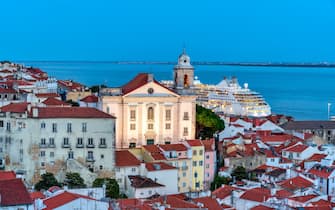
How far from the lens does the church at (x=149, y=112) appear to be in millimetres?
33969

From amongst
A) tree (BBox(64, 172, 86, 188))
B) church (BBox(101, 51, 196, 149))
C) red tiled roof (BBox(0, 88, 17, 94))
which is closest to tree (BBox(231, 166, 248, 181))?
church (BBox(101, 51, 196, 149))

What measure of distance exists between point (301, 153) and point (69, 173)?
11742 mm

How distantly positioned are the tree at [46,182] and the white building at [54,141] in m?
0.59

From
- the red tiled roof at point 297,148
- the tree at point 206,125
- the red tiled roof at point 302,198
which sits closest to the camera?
the red tiled roof at point 302,198

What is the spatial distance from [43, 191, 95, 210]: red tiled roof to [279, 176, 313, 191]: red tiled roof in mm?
9871

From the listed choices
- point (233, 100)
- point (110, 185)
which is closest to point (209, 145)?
point (110, 185)

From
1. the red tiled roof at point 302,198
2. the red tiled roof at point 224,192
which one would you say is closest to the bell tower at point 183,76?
the red tiled roof at point 224,192

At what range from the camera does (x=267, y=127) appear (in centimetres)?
4216

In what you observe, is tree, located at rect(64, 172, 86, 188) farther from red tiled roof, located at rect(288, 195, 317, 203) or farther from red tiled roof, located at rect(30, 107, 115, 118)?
red tiled roof, located at rect(288, 195, 317, 203)

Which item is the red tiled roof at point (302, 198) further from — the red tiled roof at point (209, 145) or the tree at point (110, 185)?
the red tiled roof at point (209, 145)

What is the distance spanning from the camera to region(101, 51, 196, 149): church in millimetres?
33969

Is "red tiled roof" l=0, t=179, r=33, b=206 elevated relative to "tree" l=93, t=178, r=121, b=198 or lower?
elevated

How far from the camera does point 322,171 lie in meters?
27.8

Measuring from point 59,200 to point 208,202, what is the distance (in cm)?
558
